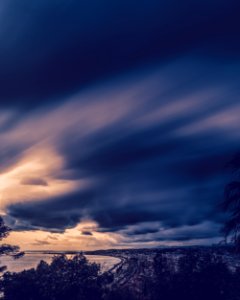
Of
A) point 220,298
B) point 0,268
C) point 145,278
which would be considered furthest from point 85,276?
point 220,298

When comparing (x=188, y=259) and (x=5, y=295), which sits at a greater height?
(x=188, y=259)

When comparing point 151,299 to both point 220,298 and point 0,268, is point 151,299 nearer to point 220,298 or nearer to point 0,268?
point 220,298

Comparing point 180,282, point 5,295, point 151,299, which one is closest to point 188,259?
point 180,282

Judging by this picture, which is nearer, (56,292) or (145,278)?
(56,292)

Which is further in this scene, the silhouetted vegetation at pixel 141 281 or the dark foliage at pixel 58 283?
the dark foliage at pixel 58 283

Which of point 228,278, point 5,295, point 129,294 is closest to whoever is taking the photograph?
point 129,294

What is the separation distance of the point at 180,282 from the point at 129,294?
17.6 ft

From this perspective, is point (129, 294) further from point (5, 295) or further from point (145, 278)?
point (5, 295)

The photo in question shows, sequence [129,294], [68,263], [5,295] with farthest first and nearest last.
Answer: [68,263]
[5,295]
[129,294]

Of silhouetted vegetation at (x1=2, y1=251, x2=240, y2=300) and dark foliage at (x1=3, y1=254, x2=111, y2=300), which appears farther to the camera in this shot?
dark foliage at (x1=3, y1=254, x2=111, y2=300)

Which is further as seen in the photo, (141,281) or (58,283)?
(141,281)

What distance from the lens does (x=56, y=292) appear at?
117 feet

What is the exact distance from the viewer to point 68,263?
4078 centimetres

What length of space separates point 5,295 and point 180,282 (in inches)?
680
